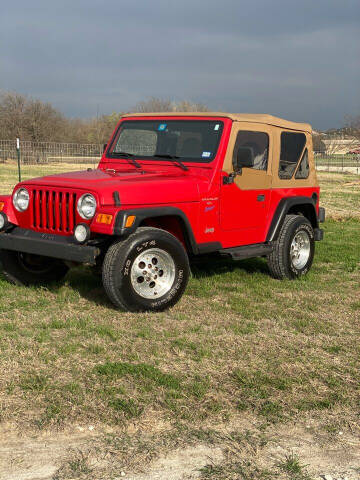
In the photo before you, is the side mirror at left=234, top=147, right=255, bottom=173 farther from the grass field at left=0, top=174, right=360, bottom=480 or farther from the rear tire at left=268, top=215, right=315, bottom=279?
the grass field at left=0, top=174, right=360, bottom=480

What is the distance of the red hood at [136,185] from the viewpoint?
5.58m

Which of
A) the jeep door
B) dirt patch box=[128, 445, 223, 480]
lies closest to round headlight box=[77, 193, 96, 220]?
the jeep door

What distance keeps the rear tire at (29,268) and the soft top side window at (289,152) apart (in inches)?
118

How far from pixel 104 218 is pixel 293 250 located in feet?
10.3

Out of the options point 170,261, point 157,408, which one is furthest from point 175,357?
point 170,261

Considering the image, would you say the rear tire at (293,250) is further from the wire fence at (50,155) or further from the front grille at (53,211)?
the wire fence at (50,155)

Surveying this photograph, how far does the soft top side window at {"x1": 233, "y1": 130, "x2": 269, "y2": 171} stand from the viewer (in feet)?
21.2

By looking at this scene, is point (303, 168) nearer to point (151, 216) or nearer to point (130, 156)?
point (130, 156)

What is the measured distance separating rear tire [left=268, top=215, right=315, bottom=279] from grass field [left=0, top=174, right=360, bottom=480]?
504mm

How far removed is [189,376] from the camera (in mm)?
4320

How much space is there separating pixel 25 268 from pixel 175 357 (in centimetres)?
274

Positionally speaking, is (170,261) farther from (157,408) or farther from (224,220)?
(157,408)

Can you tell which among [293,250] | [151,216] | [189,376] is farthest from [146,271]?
[293,250]

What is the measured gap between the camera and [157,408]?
3775 millimetres
